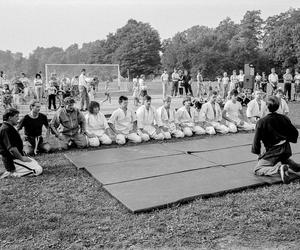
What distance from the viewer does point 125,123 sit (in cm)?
845

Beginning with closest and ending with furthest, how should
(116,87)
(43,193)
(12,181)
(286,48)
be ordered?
(43,193) < (12,181) < (116,87) < (286,48)

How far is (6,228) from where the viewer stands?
12.5 feet

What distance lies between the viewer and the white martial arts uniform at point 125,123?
27.2 ft

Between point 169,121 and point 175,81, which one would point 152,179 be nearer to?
point 169,121

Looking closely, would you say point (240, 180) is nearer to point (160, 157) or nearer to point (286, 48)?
point (160, 157)

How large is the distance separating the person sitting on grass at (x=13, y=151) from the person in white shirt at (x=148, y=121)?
330 cm

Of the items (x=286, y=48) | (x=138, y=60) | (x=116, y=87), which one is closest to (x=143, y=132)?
(x=116, y=87)

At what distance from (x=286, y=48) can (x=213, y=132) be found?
3568 cm

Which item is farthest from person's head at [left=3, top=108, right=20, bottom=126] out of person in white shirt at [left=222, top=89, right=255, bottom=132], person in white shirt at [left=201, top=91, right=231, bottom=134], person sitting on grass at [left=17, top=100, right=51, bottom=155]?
person in white shirt at [left=222, top=89, right=255, bottom=132]

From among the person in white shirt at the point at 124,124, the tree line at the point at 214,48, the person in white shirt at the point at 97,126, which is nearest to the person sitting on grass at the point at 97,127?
the person in white shirt at the point at 97,126

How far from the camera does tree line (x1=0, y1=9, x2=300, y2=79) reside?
4274cm

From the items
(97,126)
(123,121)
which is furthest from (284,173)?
(97,126)

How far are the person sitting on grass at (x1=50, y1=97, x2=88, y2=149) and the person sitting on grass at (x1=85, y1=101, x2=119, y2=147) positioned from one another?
0.71ft

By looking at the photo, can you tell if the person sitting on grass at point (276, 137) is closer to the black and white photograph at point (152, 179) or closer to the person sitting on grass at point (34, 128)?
the black and white photograph at point (152, 179)
